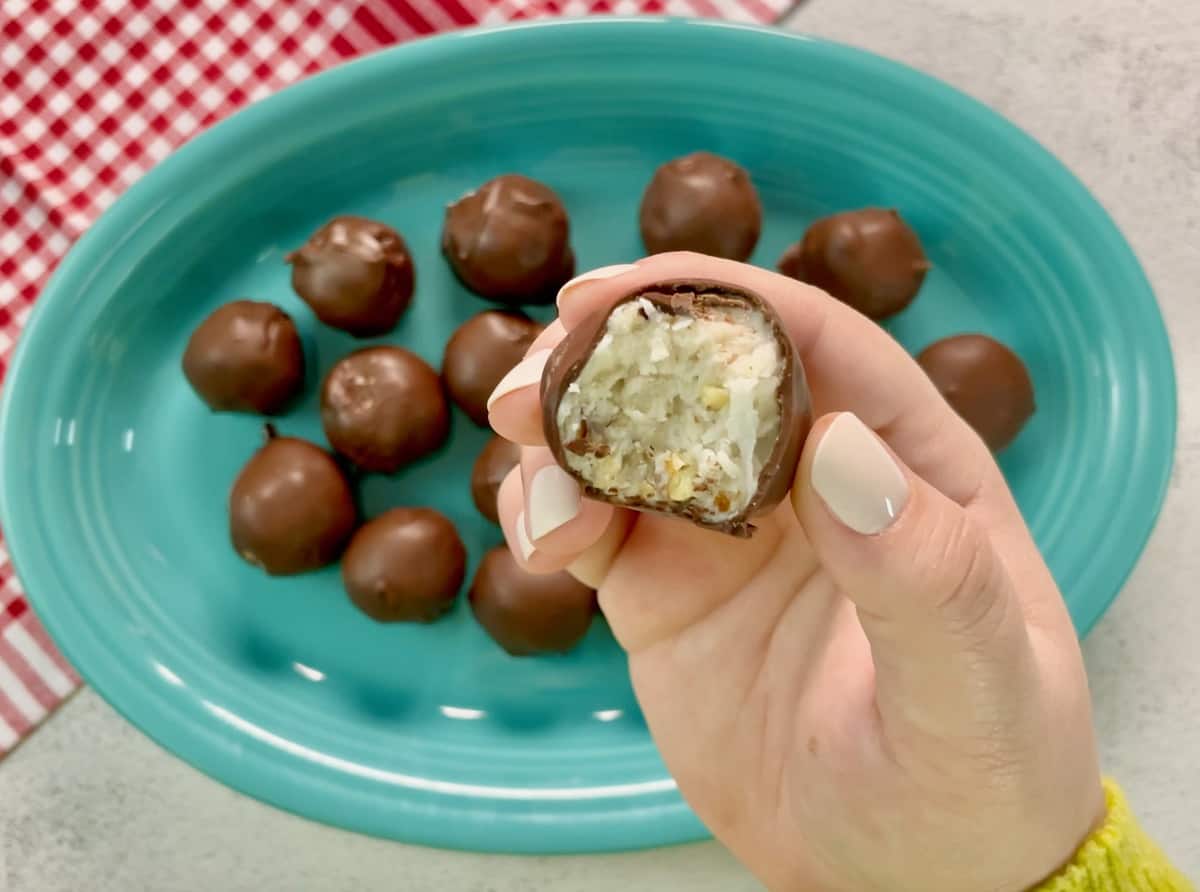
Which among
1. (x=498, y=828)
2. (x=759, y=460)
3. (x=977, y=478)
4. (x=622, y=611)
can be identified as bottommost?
(x=498, y=828)

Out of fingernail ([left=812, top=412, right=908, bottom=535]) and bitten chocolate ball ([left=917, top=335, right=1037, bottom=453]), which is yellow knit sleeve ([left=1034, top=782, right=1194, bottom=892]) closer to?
fingernail ([left=812, top=412, right=908, bottom=535])

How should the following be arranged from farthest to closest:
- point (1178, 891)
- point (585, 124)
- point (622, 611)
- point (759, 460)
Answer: point (585, 124), point (622, 611), point (1178, 891), point (759, 460)

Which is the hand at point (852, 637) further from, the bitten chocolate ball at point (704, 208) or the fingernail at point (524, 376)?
the bitten chocolate ball at point (704, 208)

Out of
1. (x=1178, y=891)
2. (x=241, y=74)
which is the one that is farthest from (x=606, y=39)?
(x=1178, y=891)

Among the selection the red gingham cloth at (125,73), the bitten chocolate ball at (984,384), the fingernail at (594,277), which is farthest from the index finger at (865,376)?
the red gingham cloth at (125,73)

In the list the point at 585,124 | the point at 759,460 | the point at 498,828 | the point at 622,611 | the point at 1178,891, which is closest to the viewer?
the point at 759,460

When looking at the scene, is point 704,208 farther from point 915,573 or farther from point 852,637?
point 915,573

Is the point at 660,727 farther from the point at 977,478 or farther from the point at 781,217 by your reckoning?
the point at 781,217
